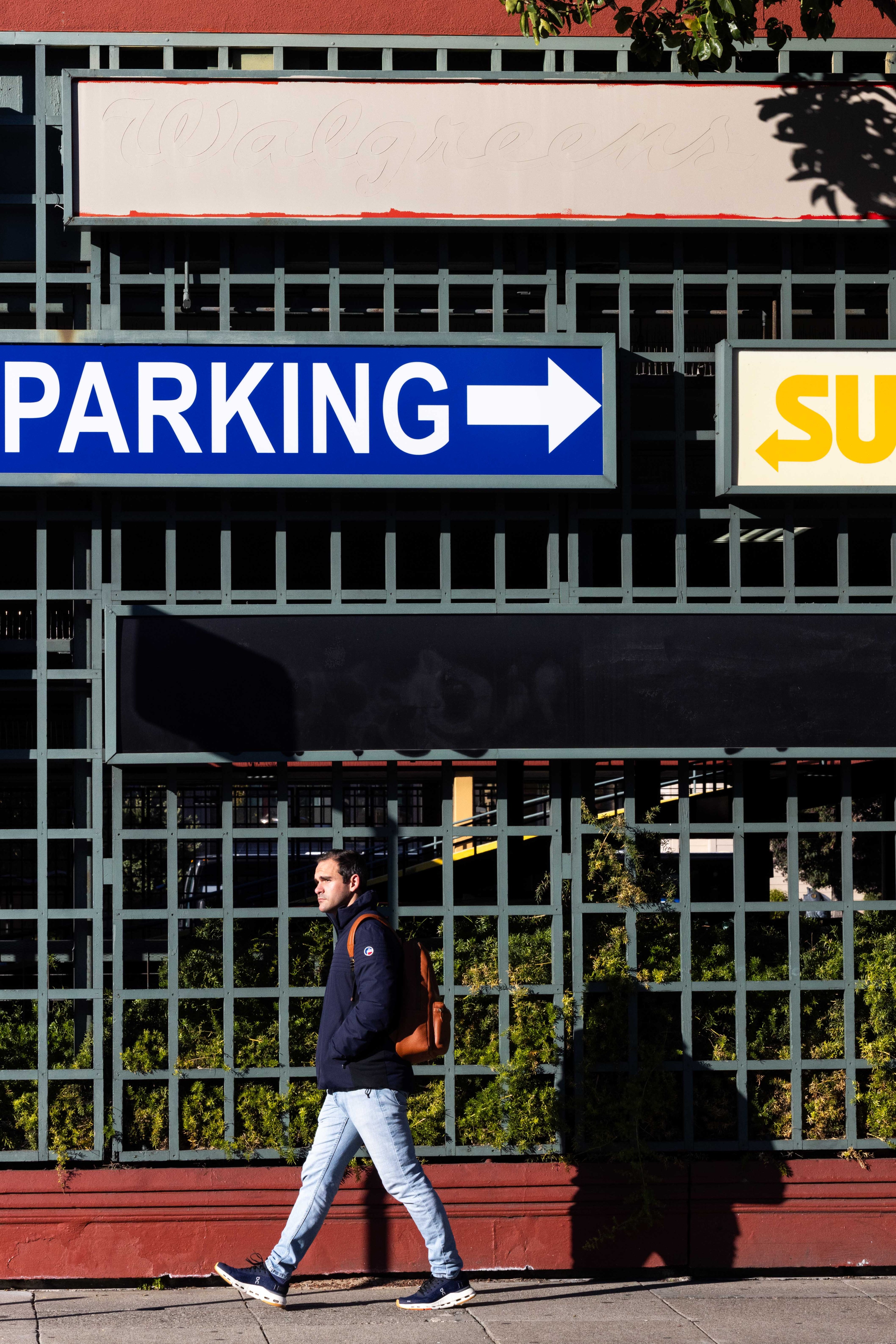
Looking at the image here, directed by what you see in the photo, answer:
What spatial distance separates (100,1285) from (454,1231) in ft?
5.72

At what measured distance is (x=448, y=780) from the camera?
6.19 m

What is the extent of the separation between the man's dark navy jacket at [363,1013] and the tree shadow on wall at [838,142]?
4.41 metres

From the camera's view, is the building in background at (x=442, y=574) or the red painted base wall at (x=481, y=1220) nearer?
the red painted base wall at (x=481, y=1220)

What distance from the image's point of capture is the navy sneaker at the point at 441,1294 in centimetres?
515

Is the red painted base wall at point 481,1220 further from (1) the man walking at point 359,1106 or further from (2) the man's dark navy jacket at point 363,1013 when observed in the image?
(2) the man's dark navy jacket at point 363,1013

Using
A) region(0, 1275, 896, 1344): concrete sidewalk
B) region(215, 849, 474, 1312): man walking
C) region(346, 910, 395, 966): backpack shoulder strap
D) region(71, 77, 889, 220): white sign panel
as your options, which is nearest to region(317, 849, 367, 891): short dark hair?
region(215, 849, 474, 1312): man walking

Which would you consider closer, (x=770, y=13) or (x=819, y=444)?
(x=819, y=444)

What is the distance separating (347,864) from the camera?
5270 mm

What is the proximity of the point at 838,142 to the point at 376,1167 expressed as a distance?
18.5 feet

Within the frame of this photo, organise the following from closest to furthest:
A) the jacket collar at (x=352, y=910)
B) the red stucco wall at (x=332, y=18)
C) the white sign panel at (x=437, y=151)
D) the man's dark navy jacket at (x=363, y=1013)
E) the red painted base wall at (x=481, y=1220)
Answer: the man's dark navy jacket at (x=363, y=1013) < the jacket collar at (x=352, y=910) < the red painted base wall at (x=481, y=1220) < the white sign panel at (x=437, y=151) < the red stucco wall at (x=332, y=18)

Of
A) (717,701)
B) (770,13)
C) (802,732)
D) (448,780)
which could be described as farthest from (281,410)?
(770,13)

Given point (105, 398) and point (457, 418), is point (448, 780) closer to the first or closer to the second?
point (457, 418)

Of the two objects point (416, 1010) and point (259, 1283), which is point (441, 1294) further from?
point (416, 1010)

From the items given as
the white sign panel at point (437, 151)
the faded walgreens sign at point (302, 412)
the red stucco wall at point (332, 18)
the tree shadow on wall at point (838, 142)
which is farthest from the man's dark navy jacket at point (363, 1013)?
the red stucco wall at point (332, 18)
